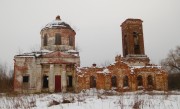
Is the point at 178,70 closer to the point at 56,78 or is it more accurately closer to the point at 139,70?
the point at 139,70

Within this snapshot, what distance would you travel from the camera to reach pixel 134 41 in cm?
2981

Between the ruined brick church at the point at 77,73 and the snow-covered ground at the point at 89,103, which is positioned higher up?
the ruined brick church at the point at 77,73

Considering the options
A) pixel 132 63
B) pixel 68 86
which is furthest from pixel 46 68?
pixel 132 63

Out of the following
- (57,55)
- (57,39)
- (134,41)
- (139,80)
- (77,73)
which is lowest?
(139,80)

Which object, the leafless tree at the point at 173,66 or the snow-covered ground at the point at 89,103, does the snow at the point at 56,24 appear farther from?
the leafless tree at the point at 173,66

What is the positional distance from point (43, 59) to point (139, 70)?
36.6ft

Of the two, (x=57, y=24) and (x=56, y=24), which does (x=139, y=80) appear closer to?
(x=57, y=24)

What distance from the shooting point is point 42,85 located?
27812 mm

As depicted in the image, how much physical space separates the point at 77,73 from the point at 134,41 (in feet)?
27.8

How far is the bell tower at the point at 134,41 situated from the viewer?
28703mm

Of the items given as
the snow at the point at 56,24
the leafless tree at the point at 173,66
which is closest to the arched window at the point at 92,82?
the snow at the point at 56,24

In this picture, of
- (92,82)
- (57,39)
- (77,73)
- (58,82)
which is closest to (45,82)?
(58,82)

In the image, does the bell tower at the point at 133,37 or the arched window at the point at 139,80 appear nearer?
the arched window at the point at 139,80

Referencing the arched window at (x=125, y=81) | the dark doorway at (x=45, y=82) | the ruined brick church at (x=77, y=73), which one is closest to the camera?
the ruined brick church at (x=77, y=73)
